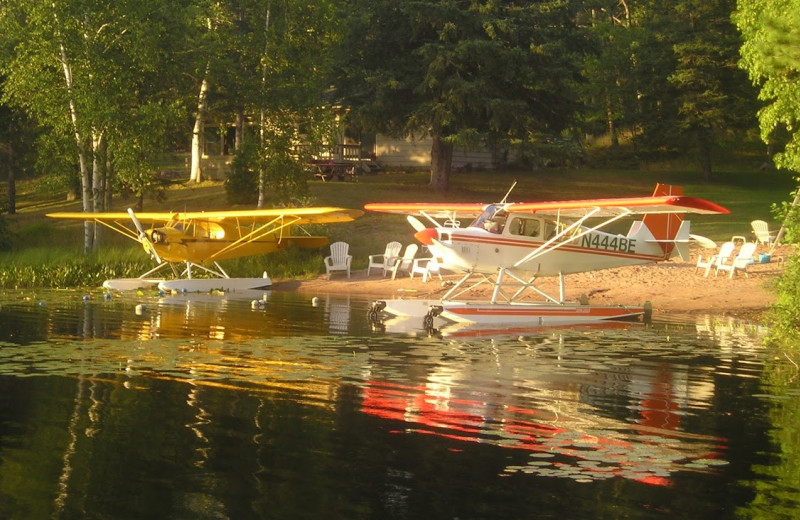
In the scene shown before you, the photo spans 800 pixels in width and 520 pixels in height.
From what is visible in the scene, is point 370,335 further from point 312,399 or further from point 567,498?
point 567,498

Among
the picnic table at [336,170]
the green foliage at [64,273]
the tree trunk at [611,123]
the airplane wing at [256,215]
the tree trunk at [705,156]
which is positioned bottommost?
the green foliage at [64,273]

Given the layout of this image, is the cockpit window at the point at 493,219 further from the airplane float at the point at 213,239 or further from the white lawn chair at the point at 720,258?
the white lawn chair at the point at 720,258

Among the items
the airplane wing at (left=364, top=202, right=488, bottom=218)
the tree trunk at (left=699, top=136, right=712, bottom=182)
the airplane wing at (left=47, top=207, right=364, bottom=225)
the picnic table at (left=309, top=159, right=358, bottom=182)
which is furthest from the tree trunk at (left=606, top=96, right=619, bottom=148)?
the airplane wing at (left=364, top=202, right=488, bottom=218)

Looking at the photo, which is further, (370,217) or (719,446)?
(370,217)

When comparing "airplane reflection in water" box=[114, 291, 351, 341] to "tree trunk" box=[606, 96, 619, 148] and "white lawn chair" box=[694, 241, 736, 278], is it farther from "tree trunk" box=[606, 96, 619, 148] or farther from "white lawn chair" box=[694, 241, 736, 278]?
"tree trunk" box=[606, 96, 619, 148]

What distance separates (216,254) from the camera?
27.4 m

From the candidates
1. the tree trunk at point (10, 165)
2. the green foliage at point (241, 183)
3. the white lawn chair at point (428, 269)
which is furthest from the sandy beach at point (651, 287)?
the tree trunk at point (10, 165)

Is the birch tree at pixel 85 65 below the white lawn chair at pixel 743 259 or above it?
above

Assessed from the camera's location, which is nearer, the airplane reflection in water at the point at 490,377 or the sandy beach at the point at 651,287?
the airplane reflection in water at the point at 490,377

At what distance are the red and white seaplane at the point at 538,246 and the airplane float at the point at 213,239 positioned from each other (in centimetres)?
527

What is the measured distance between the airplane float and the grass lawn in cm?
243

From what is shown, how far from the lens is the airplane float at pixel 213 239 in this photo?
26.1 m

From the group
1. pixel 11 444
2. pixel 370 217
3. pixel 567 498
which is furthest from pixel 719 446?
pixel 370 217

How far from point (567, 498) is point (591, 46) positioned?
117 feet
